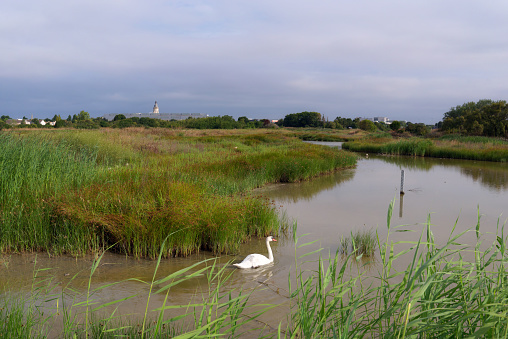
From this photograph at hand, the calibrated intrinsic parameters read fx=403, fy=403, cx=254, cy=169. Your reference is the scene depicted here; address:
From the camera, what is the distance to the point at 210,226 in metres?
6.40

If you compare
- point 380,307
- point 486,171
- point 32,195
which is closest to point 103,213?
point 32,195

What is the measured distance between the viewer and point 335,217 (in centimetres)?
956

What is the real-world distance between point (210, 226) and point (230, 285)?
1458 millimetres

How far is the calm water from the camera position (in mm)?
5012

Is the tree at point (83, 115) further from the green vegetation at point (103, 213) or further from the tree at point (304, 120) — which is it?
the green vegetation at point (103, 213)

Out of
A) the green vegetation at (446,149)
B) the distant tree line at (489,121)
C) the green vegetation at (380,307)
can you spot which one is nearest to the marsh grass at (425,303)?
the green vegetation at (380,307)

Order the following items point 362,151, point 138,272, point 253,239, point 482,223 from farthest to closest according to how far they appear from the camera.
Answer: point 362,151 → point 482,223 → point 253,239 → point 138,272

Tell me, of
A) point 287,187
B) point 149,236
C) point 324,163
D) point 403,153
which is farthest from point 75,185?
point 403,153

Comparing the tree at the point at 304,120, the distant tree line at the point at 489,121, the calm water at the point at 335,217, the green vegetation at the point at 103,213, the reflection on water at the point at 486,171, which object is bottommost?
the calm water at the point at 335,217

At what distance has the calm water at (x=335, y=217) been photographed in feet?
16.4

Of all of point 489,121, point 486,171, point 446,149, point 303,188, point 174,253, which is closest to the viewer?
point 174,253

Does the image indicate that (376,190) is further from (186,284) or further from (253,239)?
(186,284)

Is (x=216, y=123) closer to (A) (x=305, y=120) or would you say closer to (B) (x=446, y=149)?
(A) (x=305, y=120)

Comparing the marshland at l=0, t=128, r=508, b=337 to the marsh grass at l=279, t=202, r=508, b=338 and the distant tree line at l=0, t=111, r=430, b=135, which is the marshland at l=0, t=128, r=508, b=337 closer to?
the marsh grass at l=279, t=202, r=508, b=338
